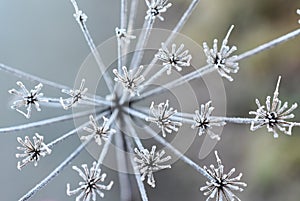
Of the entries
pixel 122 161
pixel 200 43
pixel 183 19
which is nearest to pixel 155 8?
pixel 183 19

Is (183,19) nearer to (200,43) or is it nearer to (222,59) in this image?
(222,59)

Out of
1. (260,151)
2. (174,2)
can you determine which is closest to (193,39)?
(174,2)

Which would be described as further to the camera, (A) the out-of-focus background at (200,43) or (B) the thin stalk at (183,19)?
(A) the out-of-focus background at (200,43)

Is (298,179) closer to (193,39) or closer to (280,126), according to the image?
(193,39)

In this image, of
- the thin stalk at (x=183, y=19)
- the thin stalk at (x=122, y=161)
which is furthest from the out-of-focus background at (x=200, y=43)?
the thin stalk at (x=183, y=19)

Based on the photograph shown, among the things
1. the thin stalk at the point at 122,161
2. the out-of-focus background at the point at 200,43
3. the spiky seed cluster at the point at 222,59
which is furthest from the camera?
the out-of-focus background at the point at 200,43

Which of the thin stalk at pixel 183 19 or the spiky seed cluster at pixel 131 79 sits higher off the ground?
the thin stalk at pixel 183 19

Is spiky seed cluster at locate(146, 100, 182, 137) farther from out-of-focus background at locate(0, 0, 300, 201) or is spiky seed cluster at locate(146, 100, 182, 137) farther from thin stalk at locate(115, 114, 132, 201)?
out-of-focus background at locate(0, 0, 300, 201)

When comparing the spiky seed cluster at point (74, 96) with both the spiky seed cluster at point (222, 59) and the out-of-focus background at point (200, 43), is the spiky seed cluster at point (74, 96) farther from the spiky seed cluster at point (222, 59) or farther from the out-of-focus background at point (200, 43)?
the out-of-focus background at point (200, 43)
